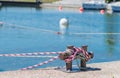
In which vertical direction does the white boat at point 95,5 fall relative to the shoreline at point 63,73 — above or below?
below

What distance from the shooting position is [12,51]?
25.7 metres

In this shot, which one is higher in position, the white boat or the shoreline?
the shoreline

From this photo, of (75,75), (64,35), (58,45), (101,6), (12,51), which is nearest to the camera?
(75,75)

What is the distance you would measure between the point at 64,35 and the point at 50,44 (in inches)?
172

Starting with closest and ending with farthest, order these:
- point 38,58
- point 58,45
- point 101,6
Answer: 1. point 38,58
2. point 58,45
3. point 101,6

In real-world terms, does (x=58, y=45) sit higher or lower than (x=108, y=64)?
lower

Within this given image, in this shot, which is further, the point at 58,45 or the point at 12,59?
the point at 58,45

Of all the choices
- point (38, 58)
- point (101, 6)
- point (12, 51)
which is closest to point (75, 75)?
point (38, 58)

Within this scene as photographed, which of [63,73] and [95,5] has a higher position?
[63,73]

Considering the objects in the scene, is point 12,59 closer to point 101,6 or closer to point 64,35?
point 64,35

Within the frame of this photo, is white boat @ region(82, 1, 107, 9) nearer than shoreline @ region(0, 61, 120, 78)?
No

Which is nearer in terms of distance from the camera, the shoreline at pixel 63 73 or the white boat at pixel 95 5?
the shoreline at pixel 63 73

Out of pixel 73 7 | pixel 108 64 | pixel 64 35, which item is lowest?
pixel 73 7

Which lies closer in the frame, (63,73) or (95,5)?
(63,73)
